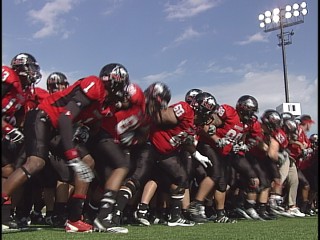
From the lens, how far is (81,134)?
4.88 metres

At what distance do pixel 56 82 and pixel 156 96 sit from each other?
1758 millimetres

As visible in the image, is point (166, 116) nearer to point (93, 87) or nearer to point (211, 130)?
point (211, 130)

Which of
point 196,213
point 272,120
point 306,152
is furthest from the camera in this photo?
point 306,152

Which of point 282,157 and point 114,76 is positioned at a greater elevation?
point 114,76

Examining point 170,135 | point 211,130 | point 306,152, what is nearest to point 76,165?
point 170,135

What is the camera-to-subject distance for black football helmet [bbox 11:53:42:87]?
16.0 ft

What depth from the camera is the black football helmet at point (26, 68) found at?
4.89 meters

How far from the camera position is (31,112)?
177 inches

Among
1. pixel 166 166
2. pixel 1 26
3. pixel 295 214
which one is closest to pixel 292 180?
pixel 295 214

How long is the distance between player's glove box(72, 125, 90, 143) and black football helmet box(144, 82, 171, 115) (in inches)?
38.5

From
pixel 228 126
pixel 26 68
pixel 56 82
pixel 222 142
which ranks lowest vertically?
pixel 222 142

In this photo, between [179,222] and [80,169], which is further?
[179,222]

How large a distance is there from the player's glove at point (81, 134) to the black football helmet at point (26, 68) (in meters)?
0.71

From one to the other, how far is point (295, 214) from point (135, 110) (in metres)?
4.22
